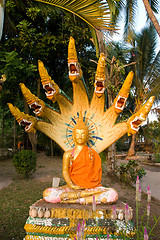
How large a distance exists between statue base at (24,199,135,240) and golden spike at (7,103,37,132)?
5.11ft

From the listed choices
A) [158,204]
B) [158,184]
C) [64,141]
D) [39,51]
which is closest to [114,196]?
[64,141]

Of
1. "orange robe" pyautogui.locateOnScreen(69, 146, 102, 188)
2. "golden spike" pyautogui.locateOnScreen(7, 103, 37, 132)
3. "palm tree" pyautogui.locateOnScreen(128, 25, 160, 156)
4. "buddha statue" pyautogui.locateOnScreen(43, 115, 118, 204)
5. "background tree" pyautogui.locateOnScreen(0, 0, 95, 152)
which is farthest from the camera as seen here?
"palm tree" pyautogui.locateOnScreen(128, 25, 160, 156)

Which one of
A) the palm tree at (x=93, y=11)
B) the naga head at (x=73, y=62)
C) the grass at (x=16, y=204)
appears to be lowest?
the grass at (x=16, y=204)

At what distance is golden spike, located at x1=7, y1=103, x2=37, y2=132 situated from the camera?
161 inches

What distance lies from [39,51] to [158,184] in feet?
25.8

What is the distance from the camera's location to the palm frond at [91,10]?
4.25m

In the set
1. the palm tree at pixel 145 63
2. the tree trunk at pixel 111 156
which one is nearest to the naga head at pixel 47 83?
the tree trunk at pixel 111 156

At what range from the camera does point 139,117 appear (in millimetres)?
3895

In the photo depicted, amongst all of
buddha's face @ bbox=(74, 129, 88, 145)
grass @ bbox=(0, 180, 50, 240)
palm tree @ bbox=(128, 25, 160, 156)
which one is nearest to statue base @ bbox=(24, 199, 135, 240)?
grass @ bbox=(0, 180, 50, 240)

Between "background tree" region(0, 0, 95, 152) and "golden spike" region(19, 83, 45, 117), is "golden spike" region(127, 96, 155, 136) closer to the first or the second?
"golden spike" region(19, 83, 45, 117)

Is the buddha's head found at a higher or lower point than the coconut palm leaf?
lower

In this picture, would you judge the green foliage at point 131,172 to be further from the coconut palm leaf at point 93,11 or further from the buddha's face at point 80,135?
the coconut palm leaf at point 93,11

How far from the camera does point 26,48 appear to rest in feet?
28.7

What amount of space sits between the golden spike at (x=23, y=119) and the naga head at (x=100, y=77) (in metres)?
1.45
